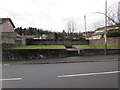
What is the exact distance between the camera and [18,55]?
13188 millimetres

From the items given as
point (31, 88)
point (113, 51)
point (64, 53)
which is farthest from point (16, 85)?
point (113, 51)

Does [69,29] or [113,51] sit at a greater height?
[69,29]

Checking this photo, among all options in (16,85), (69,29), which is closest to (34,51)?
(16,85)

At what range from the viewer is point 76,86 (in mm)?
5129

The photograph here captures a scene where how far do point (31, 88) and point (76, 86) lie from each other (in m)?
1.68

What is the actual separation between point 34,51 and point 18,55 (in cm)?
157

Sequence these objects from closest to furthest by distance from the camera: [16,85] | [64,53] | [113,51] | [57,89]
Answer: [57,89] → [16,85] → [64,53] → [113,51]

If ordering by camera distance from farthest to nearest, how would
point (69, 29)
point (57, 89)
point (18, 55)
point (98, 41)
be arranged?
point (69, 29)
point (98, 41)
point (18, 55)
point (57, 89)

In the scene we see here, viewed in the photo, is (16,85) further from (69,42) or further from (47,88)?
(69,42)

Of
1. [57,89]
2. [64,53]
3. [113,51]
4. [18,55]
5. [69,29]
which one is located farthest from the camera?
[69,29]

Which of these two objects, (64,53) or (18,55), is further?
(64,53)

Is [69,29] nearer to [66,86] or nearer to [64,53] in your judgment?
[64,53]

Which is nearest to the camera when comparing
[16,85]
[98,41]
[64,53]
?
[16,85]

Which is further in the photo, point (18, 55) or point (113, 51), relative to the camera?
point (113, 51)
